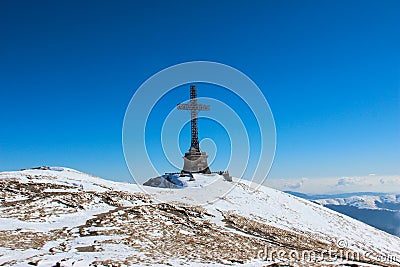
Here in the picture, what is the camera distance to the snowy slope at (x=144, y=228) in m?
15.1

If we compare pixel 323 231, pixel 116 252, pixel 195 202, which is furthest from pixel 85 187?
pixel 323 231

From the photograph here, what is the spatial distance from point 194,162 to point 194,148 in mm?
3322

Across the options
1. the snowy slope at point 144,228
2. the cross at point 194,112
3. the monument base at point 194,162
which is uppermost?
the cross at point 194,112

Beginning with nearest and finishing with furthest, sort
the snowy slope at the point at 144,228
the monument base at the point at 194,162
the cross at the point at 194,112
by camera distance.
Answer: the snowy slope at the point at 144,228, the monument base at the point at 194,162, the cross at the point at 194,112

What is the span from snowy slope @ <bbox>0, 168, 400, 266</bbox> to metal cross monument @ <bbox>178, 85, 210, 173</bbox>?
21091 mm

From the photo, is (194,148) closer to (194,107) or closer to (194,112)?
(194,112)

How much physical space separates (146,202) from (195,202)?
23.2 feet

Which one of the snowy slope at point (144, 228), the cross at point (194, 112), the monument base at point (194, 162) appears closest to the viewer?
the snowy slope at point (144, 228)

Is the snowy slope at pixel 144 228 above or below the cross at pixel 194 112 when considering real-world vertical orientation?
below

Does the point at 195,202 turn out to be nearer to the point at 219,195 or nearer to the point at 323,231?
the point at 219,195

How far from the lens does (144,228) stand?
21.1 metres

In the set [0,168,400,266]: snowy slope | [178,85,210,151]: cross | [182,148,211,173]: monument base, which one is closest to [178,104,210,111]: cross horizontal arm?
[178,85,210,151]: cross

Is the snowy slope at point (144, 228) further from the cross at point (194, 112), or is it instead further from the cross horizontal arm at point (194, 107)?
the cross horizontal arm at point (194, 107)

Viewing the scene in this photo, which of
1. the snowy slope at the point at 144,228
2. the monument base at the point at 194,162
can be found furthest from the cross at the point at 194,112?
the snowy slope at the point at 144,228
